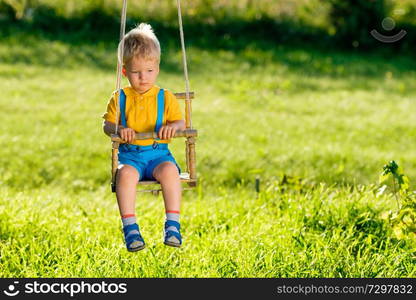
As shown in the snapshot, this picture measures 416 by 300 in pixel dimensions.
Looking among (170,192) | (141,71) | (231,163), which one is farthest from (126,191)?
(231,163)

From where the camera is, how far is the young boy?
10.8 feet

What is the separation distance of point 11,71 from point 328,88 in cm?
526

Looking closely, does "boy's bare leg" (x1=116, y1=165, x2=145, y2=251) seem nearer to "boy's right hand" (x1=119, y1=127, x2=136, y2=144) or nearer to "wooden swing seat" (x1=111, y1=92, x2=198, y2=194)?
"wooden swing seat" (x1=111, y1=92, x2=198, y2=194)

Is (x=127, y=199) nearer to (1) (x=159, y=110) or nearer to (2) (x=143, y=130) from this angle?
(2) (x=143, y=130)

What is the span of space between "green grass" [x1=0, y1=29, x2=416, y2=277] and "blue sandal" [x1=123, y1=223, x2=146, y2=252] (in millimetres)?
1052

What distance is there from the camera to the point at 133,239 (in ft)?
10.5

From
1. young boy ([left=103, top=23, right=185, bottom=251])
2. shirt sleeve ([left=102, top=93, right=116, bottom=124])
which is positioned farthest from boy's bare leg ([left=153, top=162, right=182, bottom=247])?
shirt sleeve ([left=102, top=93, right=116, bottom=124])

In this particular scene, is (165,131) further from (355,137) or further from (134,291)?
(355,137)

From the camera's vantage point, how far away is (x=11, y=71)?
11688 mm

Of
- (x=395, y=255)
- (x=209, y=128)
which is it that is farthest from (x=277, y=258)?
(x=209, y=128)

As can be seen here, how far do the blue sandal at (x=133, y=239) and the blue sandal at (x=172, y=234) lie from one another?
0.11 metres

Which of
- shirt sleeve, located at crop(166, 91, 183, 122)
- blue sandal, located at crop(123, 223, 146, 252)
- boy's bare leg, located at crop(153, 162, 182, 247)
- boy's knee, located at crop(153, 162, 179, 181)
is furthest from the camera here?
shirt sleeve, located at crop(166, 91, 183, 122)

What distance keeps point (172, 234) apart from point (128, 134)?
19.9 inches

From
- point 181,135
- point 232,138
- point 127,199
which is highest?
point 181,135
